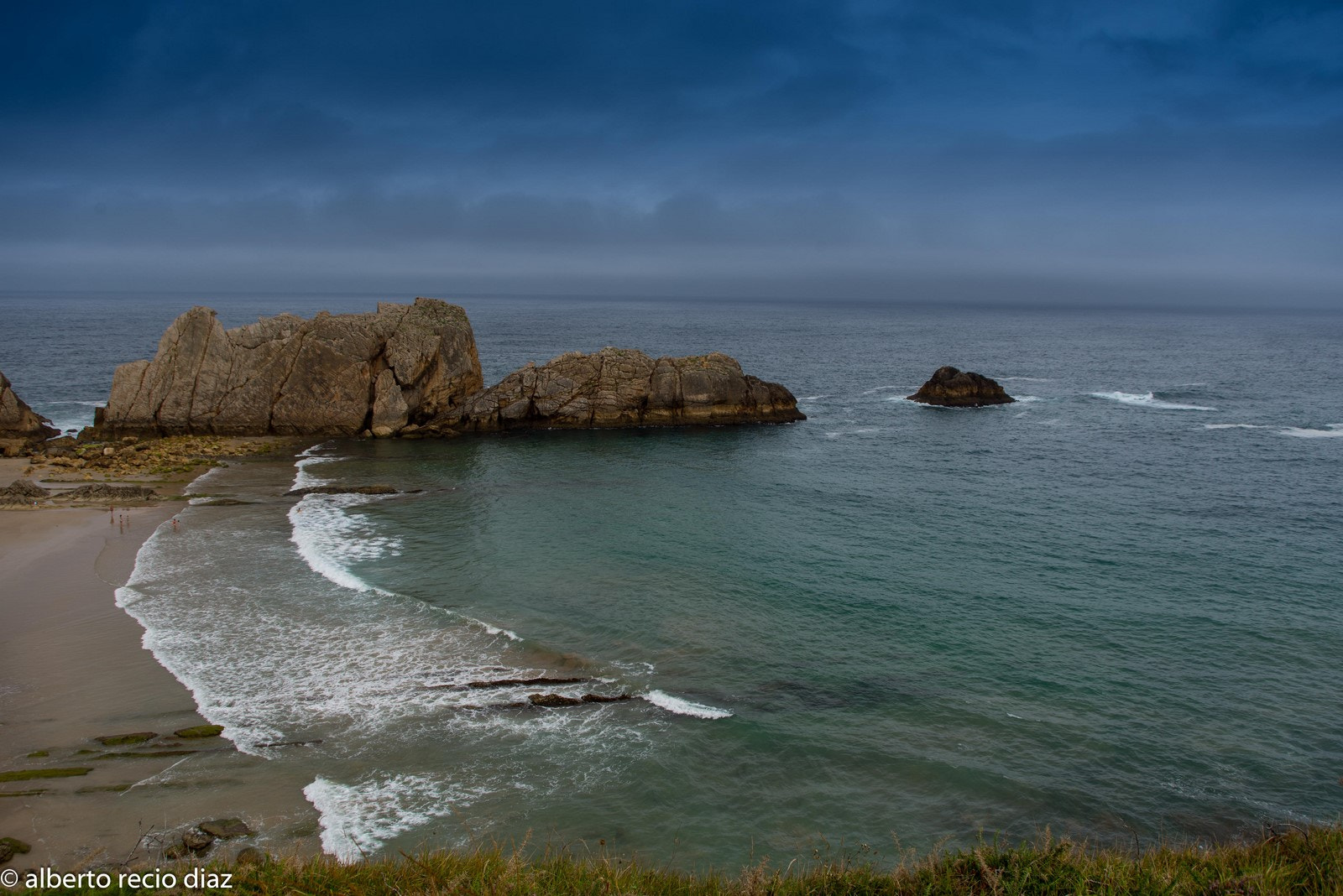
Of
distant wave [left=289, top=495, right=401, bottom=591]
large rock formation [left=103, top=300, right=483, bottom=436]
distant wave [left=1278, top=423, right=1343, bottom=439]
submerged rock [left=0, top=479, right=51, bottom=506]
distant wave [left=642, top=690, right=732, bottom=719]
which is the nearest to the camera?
distant wave [left=642, top=690, right=732, bottom=719]

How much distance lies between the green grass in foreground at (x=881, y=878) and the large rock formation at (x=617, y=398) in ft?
174

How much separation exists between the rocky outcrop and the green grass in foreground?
217 ft

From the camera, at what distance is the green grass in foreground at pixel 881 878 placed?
1066 centimetres

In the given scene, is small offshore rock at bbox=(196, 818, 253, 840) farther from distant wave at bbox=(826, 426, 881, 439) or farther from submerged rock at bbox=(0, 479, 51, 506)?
distant wave at bbox=(826, 426, 881, 439)

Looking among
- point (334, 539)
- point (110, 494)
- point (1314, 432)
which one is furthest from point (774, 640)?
point (1314, 432)

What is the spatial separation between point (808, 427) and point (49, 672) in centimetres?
5123

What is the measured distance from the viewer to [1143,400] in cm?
7912

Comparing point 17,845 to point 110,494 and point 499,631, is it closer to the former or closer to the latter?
point 499,631

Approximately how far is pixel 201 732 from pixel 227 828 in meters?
4.51

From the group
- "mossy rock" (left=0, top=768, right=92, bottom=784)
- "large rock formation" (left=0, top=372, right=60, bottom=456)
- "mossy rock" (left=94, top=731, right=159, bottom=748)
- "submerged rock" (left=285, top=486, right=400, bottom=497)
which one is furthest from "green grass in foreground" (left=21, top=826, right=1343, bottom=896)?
"large rock formation" (left=0, top=372, right=60, bottom=456)

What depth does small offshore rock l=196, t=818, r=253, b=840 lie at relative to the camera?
1659 cm

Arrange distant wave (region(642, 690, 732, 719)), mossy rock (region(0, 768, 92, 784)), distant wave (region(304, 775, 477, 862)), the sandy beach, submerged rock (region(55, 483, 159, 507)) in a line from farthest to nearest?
submerged rock (region(55, 483, 159, 507)) → distant wave (region(642, 690, 732, 719)) → mossy rock (region(0, 768, 92, 784)) → distant wave (region(304, 775, 477, 862)) → the sandy beach

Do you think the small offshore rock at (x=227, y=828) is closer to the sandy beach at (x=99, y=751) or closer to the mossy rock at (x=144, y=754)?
the sandy beach at (x=99, y=751)

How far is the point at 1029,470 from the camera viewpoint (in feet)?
165
